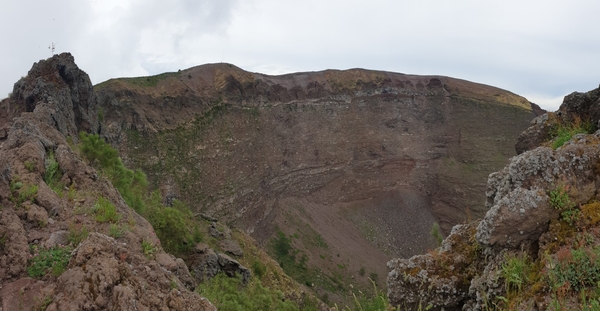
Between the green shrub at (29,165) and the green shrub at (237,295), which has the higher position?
the green shrub at (29,165)

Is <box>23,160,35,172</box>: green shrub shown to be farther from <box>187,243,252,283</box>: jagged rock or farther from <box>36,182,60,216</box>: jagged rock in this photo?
<box>187,243,252,283</box>: jagged rock

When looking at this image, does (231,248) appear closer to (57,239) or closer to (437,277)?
(437,277)

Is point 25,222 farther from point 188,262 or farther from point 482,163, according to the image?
point 482,163

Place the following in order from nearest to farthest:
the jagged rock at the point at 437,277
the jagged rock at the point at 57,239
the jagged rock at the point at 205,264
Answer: the jagged rock at the point at 57,239
the jagged rock at the point at 437,277
the jagged rock at the point at 205,264

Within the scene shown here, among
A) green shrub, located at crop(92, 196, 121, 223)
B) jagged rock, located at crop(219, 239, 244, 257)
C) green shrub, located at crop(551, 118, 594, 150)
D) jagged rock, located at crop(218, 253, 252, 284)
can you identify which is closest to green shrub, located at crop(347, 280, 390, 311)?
green shrub, located at crop(92, 196, 121, 223)

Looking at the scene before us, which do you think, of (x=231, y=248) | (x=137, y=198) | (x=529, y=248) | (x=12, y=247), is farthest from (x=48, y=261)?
(x=231, y=248)

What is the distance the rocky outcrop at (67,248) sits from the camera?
402 centimetres

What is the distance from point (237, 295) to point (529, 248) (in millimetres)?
7755

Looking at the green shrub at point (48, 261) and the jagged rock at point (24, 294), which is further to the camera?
the green shrub at point (48, 261)

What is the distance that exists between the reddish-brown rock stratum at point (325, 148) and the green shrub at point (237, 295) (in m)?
15.3

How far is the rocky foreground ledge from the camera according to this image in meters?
4.44

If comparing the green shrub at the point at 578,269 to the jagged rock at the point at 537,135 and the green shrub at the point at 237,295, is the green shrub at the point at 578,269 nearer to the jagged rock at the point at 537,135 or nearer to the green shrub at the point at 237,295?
the jagged rock at the point at 537,135

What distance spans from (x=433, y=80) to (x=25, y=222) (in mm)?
48642

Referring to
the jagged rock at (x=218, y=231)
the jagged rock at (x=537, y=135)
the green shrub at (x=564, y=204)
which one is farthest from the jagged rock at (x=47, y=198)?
the jagged rock at (x=218, y=231)
